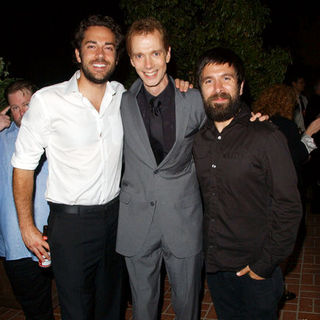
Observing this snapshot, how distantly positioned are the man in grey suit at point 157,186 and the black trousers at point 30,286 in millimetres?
851

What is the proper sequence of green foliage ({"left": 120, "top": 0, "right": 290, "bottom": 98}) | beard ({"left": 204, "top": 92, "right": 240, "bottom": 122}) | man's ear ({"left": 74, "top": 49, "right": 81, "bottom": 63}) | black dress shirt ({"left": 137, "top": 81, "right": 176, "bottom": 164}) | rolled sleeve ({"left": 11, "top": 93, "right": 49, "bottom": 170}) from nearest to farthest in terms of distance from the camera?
1. beard ({"left": 204, "top": 92, "right": 240, "bottom": 122})
2. rolled sleeve ({"left": 11, "top": 93, "right": 49, "bottom": 170})
3. black dress shirt ({"left": 137, "top": 81, "right": 176, "bottom": 164})
4. man's ear ({"left": 74, "top": 49, "right": 81, "bottom": 63})
5. green foliage ({"left": 120, "top": 0, "right": 290, "bottom": 98})

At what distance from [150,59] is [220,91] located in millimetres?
608

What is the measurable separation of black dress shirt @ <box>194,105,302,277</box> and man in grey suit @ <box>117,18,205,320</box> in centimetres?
20

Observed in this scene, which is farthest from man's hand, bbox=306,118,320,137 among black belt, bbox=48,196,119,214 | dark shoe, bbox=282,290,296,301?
black belt, bbox=48,196,119,214

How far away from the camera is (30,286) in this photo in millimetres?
2953

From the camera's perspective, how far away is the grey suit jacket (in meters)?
2.47

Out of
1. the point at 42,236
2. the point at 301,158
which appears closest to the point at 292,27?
the point at 301,158

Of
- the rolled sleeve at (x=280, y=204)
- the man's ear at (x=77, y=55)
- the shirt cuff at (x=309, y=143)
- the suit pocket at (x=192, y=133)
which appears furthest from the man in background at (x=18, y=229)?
the shirt cuff at (x=309, y=143)

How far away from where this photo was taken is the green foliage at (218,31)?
14.0 ft

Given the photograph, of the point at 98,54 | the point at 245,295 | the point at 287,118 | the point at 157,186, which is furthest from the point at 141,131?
the point at 287,118

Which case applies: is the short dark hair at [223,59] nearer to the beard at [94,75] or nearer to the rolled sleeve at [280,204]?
the rolled sleeve at [280,204]

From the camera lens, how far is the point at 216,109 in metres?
2.29

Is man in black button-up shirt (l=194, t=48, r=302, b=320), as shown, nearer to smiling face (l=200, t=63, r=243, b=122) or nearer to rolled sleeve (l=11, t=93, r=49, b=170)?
smiling face (l=200, t=63, r=243, b=122)

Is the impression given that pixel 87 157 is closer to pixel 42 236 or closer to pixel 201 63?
pixel 42 236
